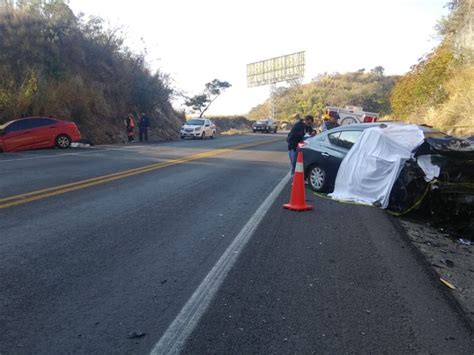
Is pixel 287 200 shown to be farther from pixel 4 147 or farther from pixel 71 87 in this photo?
pixel 71 87

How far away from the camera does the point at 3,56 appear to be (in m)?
25.6

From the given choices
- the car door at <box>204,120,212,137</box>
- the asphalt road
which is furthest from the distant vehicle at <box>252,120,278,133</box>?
the asphalt road

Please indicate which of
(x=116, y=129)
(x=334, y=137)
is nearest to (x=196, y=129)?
(x=116, y=129)

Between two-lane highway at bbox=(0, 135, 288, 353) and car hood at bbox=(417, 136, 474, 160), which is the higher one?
car hood at bbox=(417, 136, 474, 160)

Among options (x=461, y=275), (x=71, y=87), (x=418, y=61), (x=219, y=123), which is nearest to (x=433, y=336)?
(x=461, y=275)

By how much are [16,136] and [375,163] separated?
15023 millimetres

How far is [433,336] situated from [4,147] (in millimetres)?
18059

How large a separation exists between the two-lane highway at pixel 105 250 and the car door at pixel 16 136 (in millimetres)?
8090

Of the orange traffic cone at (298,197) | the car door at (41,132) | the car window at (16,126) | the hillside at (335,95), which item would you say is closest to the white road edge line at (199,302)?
the orange traffic cone at (298,197)

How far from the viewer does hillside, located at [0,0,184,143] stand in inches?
969

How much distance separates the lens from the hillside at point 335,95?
9619 cm

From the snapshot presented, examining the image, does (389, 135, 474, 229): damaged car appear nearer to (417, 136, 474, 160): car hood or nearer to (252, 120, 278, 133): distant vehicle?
(417, 136, 474, 160): car hood

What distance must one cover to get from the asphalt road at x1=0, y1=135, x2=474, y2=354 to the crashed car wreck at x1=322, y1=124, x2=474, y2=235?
0.63 m

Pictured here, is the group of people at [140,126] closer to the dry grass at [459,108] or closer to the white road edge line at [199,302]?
the dry grass at [459,108]
